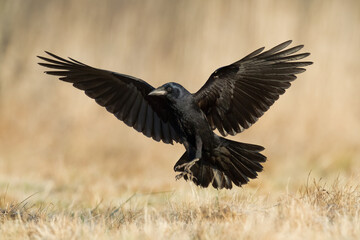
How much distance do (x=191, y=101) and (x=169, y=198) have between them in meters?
0.86

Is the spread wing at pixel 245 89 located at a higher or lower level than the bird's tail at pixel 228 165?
higher

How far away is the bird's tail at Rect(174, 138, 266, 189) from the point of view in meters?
5.07

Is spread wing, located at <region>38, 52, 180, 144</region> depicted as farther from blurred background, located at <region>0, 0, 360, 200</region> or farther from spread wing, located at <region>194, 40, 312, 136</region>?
blurred background, located at <region>0, 0, 360, 200</region>

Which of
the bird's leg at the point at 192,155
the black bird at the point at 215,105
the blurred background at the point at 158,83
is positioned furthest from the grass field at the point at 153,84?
the bird's leg at the point at 192,155

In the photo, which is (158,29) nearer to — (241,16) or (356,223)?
(241,16)

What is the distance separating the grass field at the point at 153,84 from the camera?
8.93 meters

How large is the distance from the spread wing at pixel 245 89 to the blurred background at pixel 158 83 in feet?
10.2

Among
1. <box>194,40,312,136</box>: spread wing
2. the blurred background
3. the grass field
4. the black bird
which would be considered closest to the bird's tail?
the black bird

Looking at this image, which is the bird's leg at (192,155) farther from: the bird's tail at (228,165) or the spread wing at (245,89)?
the spread wing at (245,89)

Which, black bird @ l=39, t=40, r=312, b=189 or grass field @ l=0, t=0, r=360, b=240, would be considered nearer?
black bird @ l=39, t=40, r=312, b=189

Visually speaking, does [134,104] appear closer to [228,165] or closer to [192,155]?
[192,155]

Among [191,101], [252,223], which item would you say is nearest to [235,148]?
[191,101]

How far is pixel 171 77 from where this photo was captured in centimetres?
968

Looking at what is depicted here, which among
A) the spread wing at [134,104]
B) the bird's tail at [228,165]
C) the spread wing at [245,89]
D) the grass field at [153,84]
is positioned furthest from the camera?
the grass field at [153,84]
